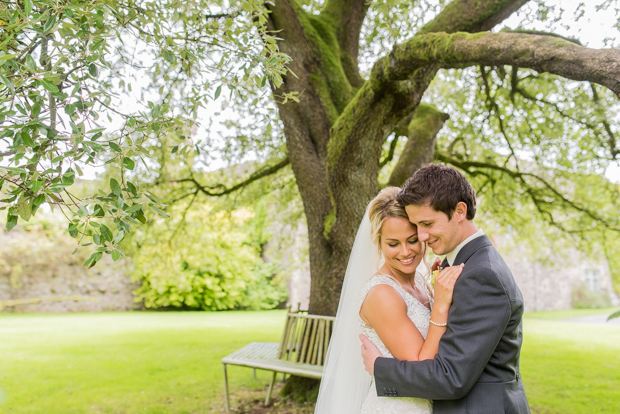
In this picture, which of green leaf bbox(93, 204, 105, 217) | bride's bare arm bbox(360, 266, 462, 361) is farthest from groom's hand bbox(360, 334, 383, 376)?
green leaf bbox(93, 204, 105, 217)

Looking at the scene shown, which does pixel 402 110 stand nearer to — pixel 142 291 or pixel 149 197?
pixel 149 197

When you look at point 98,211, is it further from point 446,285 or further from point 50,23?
point 446,285

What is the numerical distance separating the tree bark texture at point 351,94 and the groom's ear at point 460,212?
4.20 ft

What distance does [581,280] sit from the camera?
24.5 m

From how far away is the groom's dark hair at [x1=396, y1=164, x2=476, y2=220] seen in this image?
2088 millimetres

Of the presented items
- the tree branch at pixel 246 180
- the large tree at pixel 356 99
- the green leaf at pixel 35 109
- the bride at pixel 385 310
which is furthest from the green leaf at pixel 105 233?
the tree branch at pixel 246 180

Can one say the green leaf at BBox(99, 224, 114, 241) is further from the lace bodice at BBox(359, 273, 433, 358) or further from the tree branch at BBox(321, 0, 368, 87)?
the tree branch at BBox(321, 0, 368, 87)

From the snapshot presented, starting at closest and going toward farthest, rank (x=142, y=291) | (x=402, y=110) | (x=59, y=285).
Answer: (x=402, y=110) → (x=59, y=285) → (x=142, y=291)

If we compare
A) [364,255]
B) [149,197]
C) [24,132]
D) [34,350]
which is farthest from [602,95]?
[34,350]

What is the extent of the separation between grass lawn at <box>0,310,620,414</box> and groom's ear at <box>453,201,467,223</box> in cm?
421

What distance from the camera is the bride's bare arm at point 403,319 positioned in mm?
1997

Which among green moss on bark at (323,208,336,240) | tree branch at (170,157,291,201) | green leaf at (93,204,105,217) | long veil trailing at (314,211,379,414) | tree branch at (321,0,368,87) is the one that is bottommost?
A: long veil trailing at (314,211,379,414)

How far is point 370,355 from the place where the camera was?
2250 mm

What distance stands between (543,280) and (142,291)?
19.7 m
